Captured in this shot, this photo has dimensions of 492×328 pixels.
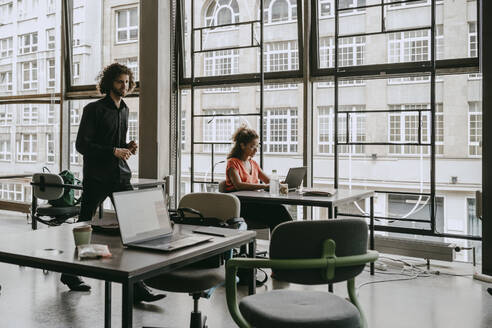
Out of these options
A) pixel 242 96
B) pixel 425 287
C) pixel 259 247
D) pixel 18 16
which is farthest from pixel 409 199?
pixel 18 16

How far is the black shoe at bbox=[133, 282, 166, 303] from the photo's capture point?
10.9ft

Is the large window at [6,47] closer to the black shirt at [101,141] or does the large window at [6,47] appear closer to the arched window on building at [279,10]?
the arched window on building at [279,10]

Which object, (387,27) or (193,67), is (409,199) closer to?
(387,27)

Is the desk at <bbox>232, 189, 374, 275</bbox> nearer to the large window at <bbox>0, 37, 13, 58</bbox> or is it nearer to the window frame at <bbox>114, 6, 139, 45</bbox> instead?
the window frame at <bbox>114, 6, 139, 45</bbox>

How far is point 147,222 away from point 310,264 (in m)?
0.74

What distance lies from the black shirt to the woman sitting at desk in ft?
3.69

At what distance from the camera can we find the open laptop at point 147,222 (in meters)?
1.87

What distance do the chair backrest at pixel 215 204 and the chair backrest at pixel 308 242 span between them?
47.6 inches

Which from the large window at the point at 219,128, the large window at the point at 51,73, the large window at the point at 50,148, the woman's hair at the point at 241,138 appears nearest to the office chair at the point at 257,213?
the woman's hair at the point at 241,138

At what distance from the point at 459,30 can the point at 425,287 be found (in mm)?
2489

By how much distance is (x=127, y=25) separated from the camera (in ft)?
21.7

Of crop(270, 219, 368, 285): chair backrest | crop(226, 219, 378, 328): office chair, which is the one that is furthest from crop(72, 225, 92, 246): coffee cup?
crop(270, 219, 368, 285): chair backrest

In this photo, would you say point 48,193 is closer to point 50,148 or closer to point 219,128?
point 219,128

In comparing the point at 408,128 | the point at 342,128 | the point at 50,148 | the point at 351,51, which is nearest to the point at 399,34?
the point at 351,51
